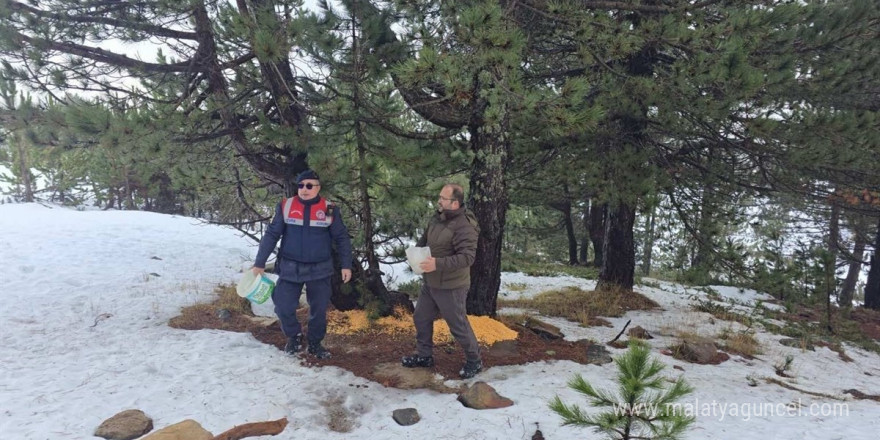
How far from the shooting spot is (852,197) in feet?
22.3

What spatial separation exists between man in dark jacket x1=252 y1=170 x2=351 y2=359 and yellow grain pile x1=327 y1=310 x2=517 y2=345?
95cm

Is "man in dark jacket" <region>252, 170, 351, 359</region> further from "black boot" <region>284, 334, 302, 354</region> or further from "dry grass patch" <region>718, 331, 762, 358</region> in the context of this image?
"dry grass patch" <region>718, 331, 762, 358</region>

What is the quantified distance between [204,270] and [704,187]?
1074 cm

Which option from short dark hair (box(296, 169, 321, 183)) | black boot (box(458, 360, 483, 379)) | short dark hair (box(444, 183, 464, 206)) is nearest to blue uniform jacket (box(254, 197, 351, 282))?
short dark hair (box(296, 169, 321, 183))

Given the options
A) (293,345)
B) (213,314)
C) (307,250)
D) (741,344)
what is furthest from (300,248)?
(741,344)

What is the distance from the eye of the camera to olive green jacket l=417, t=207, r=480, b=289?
4273 mm

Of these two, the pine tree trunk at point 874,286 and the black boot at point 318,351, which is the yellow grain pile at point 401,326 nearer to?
the black boot at point 318,351

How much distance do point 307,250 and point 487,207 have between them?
2311 mm

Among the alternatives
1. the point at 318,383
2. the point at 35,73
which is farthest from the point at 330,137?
the point at 35,73

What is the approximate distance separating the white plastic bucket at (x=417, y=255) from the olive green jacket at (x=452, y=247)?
13 cm

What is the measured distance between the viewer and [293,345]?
16.7 feet

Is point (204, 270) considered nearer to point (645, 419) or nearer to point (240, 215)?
point (240, 215)

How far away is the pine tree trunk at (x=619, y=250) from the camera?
902cm

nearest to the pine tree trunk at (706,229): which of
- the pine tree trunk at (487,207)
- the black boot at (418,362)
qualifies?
the pine tree trunk at (487,207)
